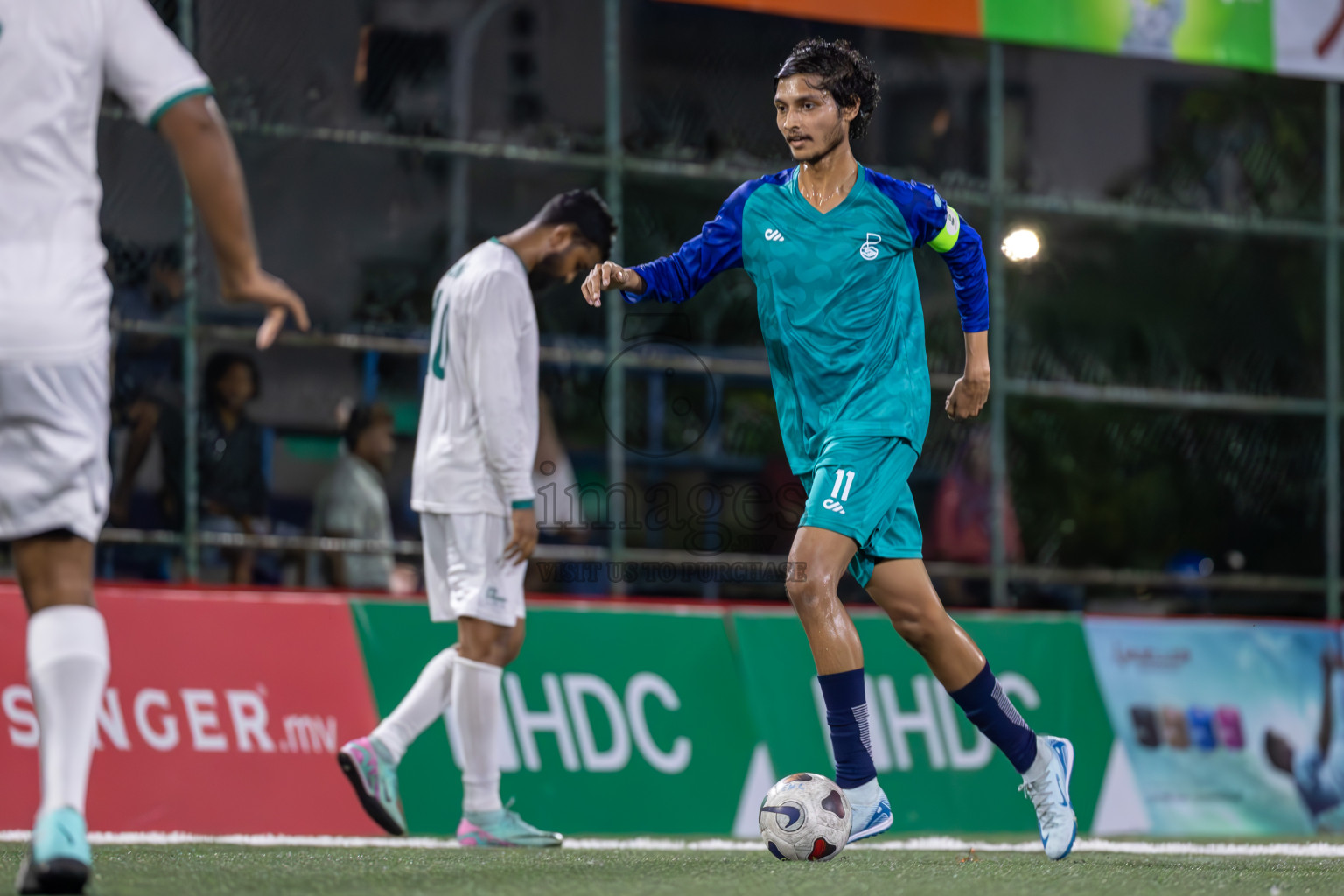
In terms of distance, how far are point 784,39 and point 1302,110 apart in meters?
4.18

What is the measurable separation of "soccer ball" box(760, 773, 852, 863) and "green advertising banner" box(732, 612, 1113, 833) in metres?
3.42

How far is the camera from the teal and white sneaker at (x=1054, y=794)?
5035 millimetres

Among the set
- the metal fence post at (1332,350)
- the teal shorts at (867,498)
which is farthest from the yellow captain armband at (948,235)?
the metal fence post at (1332,350)

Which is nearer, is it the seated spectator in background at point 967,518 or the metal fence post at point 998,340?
the seated spectator in background at point 967,518

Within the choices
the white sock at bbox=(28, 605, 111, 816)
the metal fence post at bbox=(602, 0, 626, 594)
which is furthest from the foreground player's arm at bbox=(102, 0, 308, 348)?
the metal fence post at bbox=(602, 0, 626, 594)

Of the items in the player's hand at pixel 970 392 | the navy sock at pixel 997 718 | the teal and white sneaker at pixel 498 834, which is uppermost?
the player's hand at pixel 970 392

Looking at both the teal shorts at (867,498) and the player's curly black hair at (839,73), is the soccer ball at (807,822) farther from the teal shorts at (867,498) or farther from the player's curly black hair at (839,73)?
the player's curly black hair at (839,73)

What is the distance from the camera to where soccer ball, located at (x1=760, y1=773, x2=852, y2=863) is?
476 cm

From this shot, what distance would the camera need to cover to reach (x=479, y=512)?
20.0 ft

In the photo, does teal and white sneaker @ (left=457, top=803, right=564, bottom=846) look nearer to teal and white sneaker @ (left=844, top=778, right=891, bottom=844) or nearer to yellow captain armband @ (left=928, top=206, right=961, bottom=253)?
teal and white sneaker @ (left=844, top=778, right=891, bottom=844)

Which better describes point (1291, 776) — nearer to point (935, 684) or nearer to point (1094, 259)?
point (935, 684)

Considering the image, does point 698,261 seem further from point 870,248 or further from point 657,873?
point 657,873

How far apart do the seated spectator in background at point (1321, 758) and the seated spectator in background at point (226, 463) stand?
5.74 m

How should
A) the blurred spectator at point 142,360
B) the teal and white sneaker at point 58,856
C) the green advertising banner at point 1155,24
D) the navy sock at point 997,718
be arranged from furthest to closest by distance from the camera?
1. the green advertising banner at point 1155,24
2. the blurred spectator at point 142,360
3. the navy sock at point 997,718
4. the teal and white sneaker at point 58,856
